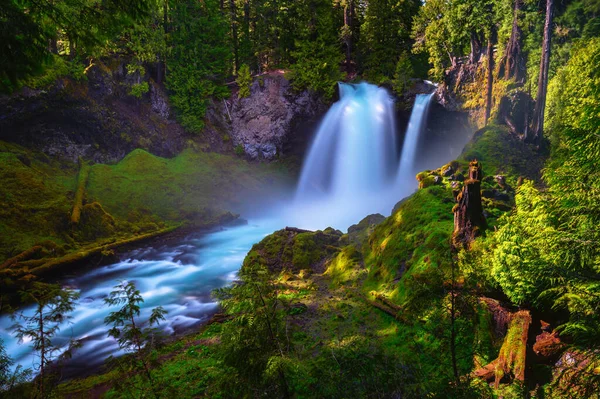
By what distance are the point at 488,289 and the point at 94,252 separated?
18771 mm

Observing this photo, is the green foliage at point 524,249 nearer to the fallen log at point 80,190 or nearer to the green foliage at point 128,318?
the green foliage at point 128,318

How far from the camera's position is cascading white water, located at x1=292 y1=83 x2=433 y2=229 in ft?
101

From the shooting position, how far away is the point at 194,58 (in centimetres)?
3044

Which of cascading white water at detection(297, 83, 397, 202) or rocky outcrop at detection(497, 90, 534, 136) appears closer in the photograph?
rocky outcrop at detection(497, 90, 534, 136)

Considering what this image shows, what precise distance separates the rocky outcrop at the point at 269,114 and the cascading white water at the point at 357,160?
273cm

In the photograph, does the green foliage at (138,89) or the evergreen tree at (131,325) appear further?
the green foliage at (138,89)

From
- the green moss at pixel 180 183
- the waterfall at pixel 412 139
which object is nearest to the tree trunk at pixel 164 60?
the green moss at pixel 180 183

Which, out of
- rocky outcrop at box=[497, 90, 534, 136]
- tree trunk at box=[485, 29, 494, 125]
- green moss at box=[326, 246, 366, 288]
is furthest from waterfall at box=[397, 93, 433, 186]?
green moss at box=[326, 246, 366, 288]

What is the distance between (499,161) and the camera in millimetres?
17938

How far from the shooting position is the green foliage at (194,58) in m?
29.9

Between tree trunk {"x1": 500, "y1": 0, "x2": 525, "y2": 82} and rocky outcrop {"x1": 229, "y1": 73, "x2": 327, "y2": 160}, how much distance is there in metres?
16.0

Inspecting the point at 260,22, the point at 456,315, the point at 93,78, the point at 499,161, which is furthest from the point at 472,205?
the point at 260,22

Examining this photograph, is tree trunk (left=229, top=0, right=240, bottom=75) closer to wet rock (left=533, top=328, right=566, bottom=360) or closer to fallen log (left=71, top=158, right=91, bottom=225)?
fallen log (left=71, top=158, right=91, bottom=225)

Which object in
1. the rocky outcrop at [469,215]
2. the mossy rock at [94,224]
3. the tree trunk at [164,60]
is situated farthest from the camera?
the tree trunk at [164,60]
